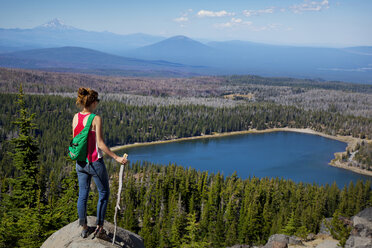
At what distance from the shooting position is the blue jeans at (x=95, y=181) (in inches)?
304

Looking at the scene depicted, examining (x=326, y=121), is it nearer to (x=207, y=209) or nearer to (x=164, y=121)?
(x=164, y=121)

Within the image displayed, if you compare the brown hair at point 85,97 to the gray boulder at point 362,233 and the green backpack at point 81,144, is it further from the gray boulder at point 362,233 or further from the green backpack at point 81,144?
the gray boulder at point 362,233

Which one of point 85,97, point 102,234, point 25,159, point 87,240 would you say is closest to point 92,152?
point 85,97

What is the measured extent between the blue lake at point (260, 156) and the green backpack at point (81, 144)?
7712 centimetres

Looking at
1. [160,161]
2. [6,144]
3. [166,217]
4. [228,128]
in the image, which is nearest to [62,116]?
[6,144]

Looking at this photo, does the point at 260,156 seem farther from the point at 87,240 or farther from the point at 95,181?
the point at 95,181

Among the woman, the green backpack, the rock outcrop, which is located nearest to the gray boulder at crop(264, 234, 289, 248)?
the rock outcrop

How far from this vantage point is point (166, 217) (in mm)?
47656

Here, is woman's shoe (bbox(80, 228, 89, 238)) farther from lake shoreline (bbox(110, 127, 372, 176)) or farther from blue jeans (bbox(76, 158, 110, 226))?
lake shoreline (bbox(110, 127, 372, 176))

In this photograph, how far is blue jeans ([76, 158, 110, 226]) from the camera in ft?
25.3

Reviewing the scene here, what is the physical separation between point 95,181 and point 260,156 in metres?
103

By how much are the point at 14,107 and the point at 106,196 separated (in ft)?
409

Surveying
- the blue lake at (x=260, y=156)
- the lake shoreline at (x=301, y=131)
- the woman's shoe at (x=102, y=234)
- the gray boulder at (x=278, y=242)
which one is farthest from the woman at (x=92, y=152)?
the lake shoreline at (x=301, y=131)

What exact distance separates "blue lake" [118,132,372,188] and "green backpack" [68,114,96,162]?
253 ft
